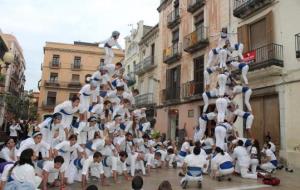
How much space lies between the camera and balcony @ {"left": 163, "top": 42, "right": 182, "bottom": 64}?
26119 millimetres

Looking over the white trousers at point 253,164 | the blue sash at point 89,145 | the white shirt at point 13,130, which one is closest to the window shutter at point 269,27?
the white trousers at point 253,164

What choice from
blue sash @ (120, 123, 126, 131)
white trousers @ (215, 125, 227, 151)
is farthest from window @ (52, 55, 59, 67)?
white trousers @ (215, 125, 227, 151)

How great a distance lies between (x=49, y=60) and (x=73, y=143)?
45050 millimetres

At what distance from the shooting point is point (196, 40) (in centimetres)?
2391

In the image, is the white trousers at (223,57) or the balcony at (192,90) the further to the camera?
the balcony at (192,90)

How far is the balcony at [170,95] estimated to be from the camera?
85.3 feet

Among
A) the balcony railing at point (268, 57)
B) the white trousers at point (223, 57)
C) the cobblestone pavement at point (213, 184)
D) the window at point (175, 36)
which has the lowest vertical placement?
the cobblestone pavement at point (213, 184)

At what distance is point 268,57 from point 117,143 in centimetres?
901

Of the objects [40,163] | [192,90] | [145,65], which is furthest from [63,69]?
[40,163]

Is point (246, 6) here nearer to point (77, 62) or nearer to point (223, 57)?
point (223, 57)

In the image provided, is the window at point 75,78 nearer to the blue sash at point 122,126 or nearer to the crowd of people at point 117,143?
the crowd of people at point 117,143

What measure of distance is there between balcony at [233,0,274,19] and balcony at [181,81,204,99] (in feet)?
19.8

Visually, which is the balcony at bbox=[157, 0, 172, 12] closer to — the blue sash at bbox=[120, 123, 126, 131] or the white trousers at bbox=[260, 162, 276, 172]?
the blue sash at bbox=[120, 123, 126, 131]

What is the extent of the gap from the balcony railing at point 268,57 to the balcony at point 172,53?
9.80 meters
